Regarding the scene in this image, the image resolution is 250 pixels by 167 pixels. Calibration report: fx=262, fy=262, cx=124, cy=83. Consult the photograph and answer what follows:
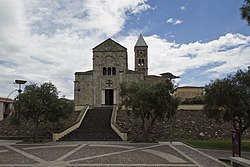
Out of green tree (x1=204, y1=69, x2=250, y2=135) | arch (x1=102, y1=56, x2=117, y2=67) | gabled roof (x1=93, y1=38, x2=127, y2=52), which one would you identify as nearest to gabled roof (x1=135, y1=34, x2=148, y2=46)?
gabled roof (x1=93, y1=38, x2=127, y2=52)

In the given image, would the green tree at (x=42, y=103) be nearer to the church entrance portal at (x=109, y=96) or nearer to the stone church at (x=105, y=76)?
the stone church at (x=105, y=76)

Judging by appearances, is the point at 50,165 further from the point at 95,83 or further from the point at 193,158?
the point at 95,83

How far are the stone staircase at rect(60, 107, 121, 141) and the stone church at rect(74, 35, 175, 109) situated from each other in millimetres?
11081

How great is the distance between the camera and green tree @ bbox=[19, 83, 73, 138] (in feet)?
80.2

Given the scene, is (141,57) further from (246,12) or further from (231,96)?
(246,12)

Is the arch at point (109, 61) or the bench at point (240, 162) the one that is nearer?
the bench at point (240, 162)

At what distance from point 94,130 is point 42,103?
Result: 6.93 meters

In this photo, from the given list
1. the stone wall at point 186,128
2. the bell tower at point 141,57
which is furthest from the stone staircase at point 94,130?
the bell tower at point 141,57

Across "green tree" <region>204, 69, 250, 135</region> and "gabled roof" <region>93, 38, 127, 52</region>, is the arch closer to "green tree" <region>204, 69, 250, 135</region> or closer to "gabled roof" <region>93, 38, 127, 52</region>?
"gabled roof" <region>93, 38, 127, 52</region>

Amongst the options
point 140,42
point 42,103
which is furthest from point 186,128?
point 140,42

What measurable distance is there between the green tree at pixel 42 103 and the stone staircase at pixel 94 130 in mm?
2959

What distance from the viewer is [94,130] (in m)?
29.2

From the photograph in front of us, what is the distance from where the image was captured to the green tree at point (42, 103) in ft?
80.2

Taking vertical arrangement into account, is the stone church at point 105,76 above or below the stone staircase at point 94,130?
above
